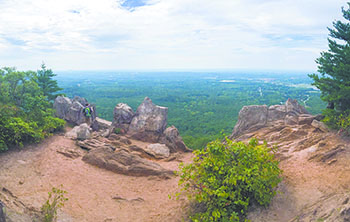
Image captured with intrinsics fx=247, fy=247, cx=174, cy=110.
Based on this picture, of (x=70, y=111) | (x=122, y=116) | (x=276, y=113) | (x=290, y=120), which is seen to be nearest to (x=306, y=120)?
(x=290, y=120)

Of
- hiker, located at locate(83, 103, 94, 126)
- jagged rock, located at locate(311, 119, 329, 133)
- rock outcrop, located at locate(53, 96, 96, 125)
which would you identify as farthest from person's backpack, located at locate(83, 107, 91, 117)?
jagged rock, located at locate(311, 119, 329, 133)

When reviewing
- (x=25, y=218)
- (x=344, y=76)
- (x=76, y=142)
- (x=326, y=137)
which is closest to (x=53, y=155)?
(x=76, y=142)

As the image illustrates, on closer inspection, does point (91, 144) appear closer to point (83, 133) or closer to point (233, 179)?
point (83, 133)

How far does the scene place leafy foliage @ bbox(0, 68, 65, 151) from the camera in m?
17.4

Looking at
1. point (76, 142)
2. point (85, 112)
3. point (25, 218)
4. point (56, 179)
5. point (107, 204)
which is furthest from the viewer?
point (85, 112)

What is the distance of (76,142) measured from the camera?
21.3 meters

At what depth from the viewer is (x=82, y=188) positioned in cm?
1508

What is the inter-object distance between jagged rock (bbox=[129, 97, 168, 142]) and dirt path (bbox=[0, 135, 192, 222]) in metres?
6.52

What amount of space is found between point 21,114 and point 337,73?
24421mm

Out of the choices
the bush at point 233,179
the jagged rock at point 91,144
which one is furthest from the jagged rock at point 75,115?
the bush at point 233,179

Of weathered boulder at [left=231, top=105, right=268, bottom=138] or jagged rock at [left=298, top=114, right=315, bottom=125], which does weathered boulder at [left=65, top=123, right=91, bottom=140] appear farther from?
jagged rock at [left=298, top=114, right=315, bottom=125]

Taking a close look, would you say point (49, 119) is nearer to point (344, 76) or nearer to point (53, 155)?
point (53, 155)

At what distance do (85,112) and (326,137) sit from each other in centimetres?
2305

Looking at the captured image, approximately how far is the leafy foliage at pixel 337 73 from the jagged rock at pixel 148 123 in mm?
14517
